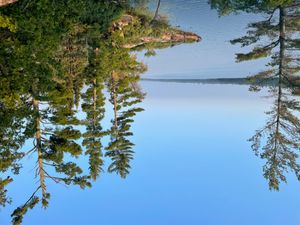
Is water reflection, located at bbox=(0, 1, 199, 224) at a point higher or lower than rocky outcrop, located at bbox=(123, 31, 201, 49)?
lower

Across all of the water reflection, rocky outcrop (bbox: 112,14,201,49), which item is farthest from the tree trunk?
rocky outcrop (bbox: 112,14,201,49)

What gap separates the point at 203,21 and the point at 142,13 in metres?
23.1

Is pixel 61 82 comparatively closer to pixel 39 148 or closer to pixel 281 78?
pixel 39 148

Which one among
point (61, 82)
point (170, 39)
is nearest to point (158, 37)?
point (170, 39)

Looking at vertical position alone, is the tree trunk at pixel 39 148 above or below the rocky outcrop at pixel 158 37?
below

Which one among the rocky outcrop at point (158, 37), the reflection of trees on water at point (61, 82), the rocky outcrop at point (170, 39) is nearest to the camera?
the reflection of trees on water at point (61, 82)

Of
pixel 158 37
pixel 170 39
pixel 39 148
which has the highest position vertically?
pixel 170 39

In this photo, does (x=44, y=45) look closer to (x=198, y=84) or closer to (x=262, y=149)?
(x=262, y=149)

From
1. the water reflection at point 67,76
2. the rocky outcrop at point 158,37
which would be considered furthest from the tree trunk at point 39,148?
the rocky outcrop at point 158,37

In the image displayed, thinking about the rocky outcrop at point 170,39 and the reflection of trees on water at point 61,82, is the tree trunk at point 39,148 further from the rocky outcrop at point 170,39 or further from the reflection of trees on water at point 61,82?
the rocky outcrop at point 170,39

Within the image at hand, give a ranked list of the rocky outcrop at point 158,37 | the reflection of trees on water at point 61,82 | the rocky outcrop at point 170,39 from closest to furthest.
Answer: the reflection of trees on water at point 61,82 → the rocky outcrop at point 158,37 → the rocky outcrop at point 170,39

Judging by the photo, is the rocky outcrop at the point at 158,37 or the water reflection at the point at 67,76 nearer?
the water reflection at the point at 67,76

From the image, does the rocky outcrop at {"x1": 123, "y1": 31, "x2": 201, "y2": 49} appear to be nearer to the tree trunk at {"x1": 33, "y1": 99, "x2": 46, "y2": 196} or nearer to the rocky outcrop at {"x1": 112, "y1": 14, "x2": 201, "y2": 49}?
the rocky outcrop at {"x1": 112, "y1": 14, "x2": 201, "y2": 49}

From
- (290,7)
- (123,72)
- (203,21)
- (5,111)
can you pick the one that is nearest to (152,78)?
(203,21)
